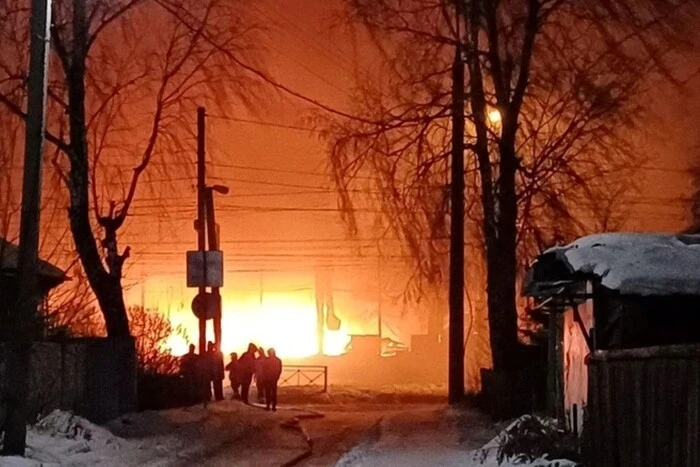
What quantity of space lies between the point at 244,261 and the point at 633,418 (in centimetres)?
6281

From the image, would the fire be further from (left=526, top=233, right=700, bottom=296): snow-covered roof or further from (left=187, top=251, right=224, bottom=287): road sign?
(left=526, top=233, right=700, bottom=296): snow-covered roof

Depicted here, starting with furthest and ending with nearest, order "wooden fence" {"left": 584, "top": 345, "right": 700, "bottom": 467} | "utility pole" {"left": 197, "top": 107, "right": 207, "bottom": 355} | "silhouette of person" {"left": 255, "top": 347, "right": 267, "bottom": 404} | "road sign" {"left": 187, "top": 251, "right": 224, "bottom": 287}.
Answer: "utility pole" {"left": 197, "top": 107, "right": 207, "bottom": 355} → "silhouette of person" {"left": 255, "top": 347, "right": 267, "bottom": 404} → "road sign" {"left": 187, "top": 251, "right": 224, "bottom": 287} → "wooden fence" {"left": 584, "top": 345, "right": 700, "bottom": 467}

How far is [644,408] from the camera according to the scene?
10.4 metres

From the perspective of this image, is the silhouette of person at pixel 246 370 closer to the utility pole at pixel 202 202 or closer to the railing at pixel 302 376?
the utility pole at pixel 202 202

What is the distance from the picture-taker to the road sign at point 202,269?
26203mm

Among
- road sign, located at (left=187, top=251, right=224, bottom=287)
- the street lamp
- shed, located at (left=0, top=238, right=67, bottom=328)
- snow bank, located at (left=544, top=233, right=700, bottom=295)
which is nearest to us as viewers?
snow bank, located at (left=544, top=233, right=700, bottom=295)

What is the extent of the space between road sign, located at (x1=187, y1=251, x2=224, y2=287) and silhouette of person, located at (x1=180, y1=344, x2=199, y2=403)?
3466mm

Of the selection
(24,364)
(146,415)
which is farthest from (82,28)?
(24,364)

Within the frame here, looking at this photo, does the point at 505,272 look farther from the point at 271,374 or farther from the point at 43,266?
the point at 43,266

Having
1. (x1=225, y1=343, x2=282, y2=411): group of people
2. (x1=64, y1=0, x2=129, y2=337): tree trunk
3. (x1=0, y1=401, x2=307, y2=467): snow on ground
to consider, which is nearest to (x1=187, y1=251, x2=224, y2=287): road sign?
(x1=64, y1=0, x2=129, y2=337): tree trunk

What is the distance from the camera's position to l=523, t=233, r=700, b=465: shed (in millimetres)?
9625

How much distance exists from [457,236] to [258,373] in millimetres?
6620

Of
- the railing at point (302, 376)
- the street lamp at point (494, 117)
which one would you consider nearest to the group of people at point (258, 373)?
the street lamp at point (494, 117)

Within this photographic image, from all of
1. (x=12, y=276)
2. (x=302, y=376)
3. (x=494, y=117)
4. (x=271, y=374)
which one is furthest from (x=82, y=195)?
(x=302, y=376)
